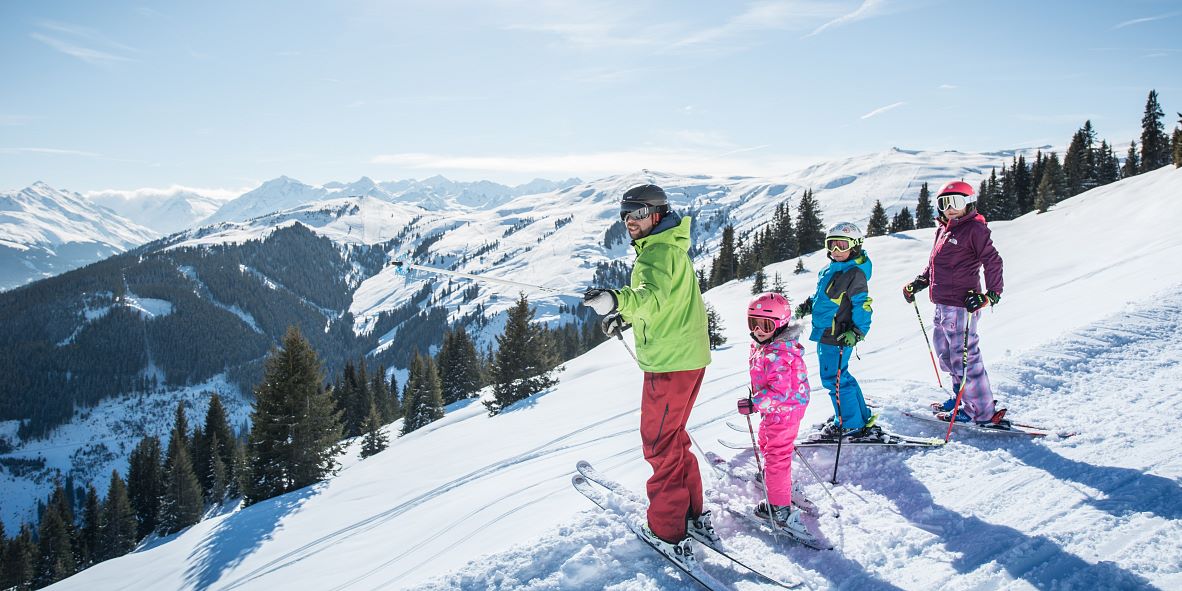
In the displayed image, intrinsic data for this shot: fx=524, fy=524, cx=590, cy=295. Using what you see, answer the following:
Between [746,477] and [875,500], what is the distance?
3.68 feet

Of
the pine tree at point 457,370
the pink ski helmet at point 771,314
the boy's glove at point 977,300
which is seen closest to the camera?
the pink ski helmet at point 771,314

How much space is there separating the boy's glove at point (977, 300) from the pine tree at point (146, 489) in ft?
190

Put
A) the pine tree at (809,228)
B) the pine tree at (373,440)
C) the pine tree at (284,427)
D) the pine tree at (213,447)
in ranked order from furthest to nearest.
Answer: the pine tree at (809,228), the pine tree at (213,447), the pine tree at (373,440), the pine tree at (284,427)

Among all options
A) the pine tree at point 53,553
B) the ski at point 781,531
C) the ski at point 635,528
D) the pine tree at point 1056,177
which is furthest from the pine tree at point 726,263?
the pine tree at point 53,553

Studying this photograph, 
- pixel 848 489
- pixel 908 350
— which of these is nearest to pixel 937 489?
pixel 848 489

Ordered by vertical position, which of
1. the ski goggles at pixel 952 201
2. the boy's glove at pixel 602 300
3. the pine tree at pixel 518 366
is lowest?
the pine tree at pixel 518 366

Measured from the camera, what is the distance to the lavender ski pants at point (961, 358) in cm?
566

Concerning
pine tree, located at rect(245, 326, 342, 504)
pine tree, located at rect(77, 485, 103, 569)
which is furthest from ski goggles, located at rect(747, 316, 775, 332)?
pine tree, located at rect(77, 485, 103, 569)

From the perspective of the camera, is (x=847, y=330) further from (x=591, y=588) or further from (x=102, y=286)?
(x=102, y=286)

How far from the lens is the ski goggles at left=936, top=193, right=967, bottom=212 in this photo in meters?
5.69

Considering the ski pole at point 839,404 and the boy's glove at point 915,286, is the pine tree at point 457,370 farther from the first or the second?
the ski pole at point 839,404

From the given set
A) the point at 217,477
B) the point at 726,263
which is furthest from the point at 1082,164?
the point at 217,477

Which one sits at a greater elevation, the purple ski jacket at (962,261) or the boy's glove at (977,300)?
the purple ski jacket at (962,261)

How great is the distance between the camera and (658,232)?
3928 millimetres
